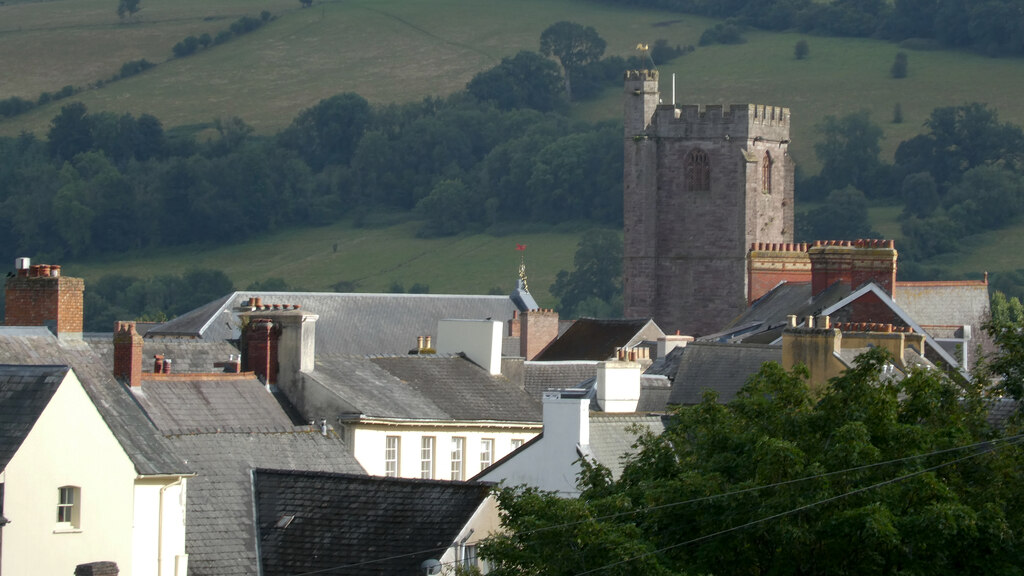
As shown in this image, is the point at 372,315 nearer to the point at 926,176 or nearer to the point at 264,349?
the point at 264,349

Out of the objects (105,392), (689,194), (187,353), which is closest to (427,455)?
(187,353)

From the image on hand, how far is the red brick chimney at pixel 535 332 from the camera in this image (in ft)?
270

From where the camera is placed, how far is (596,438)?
34969 mm

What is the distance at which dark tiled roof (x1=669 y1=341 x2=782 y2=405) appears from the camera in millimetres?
45562

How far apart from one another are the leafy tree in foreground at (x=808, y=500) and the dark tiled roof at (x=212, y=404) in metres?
11.4

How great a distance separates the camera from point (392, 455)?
43.2 meters

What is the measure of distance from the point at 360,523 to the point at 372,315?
2271 inches

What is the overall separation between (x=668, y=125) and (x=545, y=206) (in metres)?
75.8

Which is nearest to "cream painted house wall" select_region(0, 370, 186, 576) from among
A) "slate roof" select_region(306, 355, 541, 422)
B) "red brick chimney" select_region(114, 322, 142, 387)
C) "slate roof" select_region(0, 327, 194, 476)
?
"slate roof" select_region(0, 327, 194, 476)

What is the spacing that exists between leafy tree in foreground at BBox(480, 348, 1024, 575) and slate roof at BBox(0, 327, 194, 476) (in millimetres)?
5189

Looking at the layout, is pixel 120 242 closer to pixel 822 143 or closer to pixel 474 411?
pixel 822 143

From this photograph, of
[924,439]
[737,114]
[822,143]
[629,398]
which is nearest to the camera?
[924,439]

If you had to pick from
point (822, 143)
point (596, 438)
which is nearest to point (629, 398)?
point (596, 438)

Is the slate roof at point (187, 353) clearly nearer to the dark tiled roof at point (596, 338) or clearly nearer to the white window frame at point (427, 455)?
the white window frame at point (427, 455)
